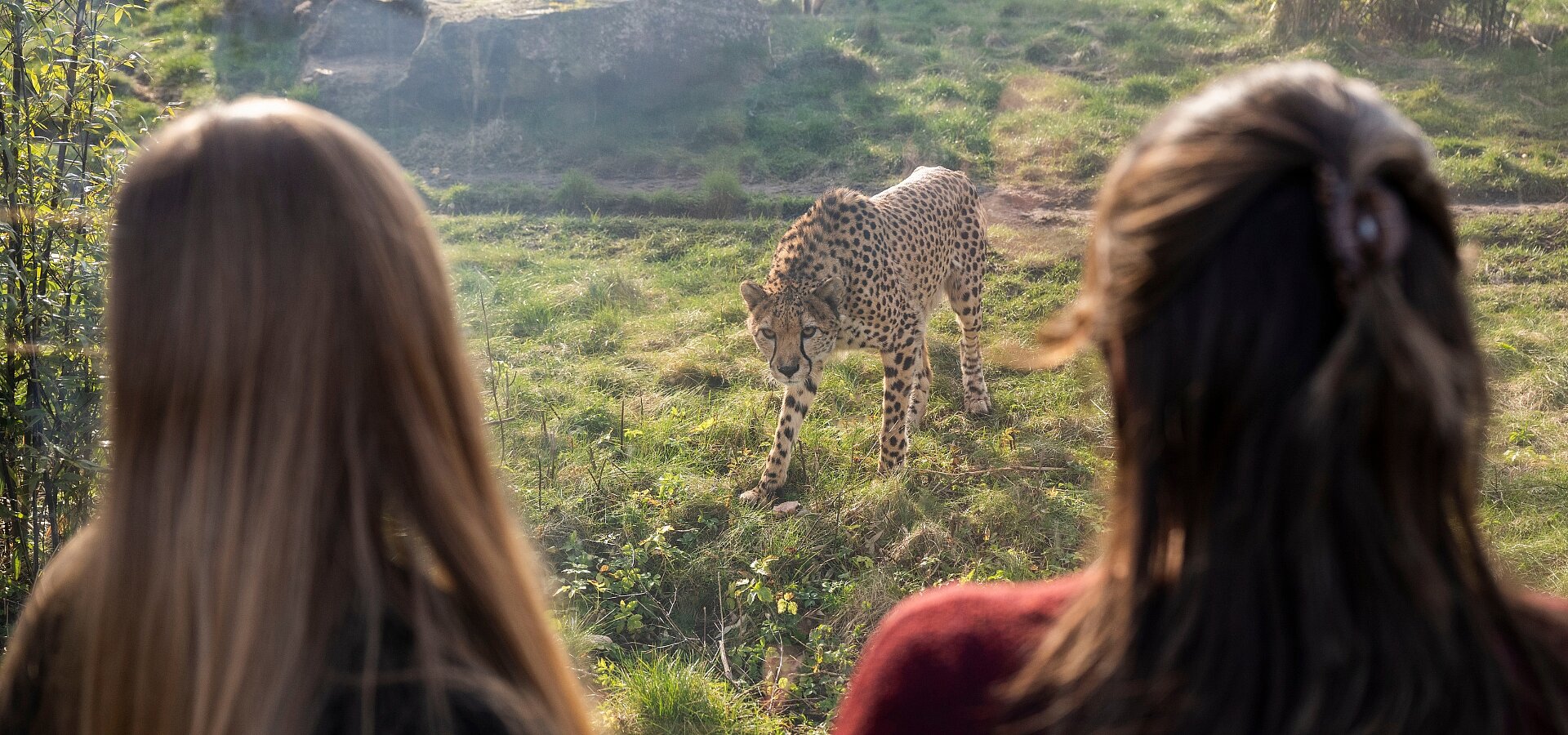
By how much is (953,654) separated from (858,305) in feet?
11.7

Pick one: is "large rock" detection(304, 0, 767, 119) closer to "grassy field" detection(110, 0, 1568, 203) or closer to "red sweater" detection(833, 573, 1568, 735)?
"grassy field" detection(110, 0, 1568, 203)

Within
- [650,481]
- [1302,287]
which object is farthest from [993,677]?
[650,481]

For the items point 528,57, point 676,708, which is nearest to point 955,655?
point 676,708

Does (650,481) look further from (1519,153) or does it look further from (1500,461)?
(1519,153)

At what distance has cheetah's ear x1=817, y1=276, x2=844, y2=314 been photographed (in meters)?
4.44

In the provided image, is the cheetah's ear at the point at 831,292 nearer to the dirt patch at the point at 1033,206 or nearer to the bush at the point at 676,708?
the bush at the point at 676,708

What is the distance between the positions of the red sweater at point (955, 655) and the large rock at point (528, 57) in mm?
10115

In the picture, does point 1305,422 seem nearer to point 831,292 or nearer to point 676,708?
point 676,708

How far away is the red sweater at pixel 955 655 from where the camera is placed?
1.07 meters

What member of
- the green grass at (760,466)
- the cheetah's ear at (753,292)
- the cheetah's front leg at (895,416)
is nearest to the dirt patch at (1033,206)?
the green grass at (760,466)

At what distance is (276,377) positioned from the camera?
3.29ft

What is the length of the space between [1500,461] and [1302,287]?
14.2 ft

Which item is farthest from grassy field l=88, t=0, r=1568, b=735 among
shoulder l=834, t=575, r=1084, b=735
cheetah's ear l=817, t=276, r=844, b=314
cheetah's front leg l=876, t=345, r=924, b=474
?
shoulder l=834, t=575, r=1084, b=735

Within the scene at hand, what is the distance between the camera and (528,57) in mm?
10508
